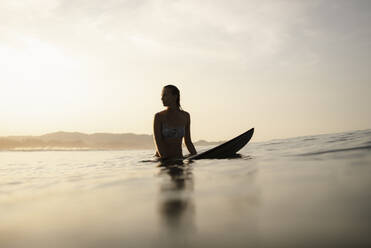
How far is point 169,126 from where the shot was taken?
21.2 ft

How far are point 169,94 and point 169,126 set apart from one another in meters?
0.75

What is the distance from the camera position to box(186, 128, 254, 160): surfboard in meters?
6.33

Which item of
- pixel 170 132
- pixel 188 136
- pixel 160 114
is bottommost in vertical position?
pixel 188 136

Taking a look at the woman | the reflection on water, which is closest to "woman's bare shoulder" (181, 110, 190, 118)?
the woman

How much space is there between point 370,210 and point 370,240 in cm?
47

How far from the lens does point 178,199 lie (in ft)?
7.20

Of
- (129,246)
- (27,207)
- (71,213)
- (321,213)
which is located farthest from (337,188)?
(27,207)

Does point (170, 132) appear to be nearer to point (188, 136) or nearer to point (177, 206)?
point (188, 136)

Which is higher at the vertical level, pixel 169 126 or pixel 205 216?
pixel 169 126

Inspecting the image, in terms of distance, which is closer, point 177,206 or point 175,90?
point 177,206

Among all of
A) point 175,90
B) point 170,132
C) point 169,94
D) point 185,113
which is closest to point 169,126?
point 170,132

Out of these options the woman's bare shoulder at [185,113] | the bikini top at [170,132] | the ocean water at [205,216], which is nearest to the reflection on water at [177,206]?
the ocean water at [205,216]

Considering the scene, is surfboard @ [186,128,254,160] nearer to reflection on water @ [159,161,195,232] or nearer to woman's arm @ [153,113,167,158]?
woman's arm @ [153,113,167,158]

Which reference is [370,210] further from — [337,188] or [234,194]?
[234,194]
